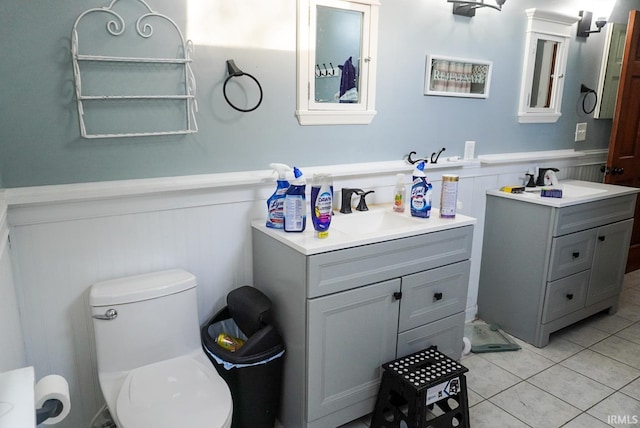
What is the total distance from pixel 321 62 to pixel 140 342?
142 centimetres

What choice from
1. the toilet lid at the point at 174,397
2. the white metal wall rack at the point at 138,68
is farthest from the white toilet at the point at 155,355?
the white metal wall rack at the point at 138,68

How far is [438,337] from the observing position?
2.14m

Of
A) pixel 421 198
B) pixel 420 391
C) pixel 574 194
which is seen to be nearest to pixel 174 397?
pixel 420 391

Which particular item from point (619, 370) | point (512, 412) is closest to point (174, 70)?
point (512, 412)

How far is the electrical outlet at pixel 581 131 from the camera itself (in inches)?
130

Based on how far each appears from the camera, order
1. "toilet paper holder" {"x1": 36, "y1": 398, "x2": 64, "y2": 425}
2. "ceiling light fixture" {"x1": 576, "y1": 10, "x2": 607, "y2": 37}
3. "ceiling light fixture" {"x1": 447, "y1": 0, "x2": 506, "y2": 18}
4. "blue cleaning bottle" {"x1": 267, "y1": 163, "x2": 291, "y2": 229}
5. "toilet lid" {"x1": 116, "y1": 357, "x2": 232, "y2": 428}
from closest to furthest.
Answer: "toilet paper holder" {"x1": 36, "y1": 398, "x2": 64, "y2": 425} → "toilet lid" {"x1": 116, "y1": 357, "x2": 232, "y2": 428} → "blue cleaning bottle" {"x1": 267, "y1": 163, "x2": 291, "y2": 229} → "ceiling light fixture" {"x1": 447, "y1": 0, "x2": 506, "y2": 18} → "ceiling light fixture" {"x1": 576, "y1": 10, "x2": 607, "y2": 37}

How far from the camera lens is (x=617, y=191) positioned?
9.39ft

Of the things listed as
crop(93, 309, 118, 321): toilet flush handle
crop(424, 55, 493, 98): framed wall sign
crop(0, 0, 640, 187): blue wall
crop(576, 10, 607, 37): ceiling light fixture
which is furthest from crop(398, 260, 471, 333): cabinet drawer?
crop(576, 10, 607, 37): ceiling light fixture

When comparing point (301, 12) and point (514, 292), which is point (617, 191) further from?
point (301, 12)

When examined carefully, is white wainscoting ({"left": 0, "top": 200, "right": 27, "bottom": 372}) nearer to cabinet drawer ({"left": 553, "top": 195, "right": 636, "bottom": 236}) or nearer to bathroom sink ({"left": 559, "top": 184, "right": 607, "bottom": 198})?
cabinet drawer ({"left": 553, "top": 195, "right": 636, "bottom": 236})

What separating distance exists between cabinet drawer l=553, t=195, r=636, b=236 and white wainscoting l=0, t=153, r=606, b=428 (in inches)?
58.8

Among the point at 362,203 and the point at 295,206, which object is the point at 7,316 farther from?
the point at 362,203

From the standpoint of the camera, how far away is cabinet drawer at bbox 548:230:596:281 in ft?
8.46

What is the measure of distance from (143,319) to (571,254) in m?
2.36
